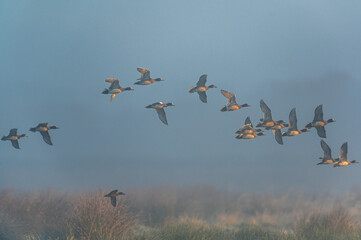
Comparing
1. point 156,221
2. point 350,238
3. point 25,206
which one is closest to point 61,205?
point 25,206

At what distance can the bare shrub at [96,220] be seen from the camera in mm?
14656

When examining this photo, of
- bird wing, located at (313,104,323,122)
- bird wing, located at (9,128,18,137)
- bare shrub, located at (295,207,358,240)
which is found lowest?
bare shrub, located at (295,207,358,240)

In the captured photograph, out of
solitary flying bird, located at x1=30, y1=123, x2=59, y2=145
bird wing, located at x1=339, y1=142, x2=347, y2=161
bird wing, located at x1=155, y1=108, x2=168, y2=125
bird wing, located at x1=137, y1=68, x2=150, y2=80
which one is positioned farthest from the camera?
bird wing, located at x1=137, y1=68, x2=150, y2=80

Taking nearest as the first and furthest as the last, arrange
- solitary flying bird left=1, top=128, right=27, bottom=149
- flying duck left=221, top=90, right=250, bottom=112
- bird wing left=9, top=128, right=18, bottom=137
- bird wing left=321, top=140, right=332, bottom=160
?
1. bird wing left=321, top=140, right=332, bottom=160
2. solitary flying bird left=1, top=128, right=27, bottom=149
3. bird wing left=9, top=128, right=18, bottom=137
4. flying duck left=221, top=90, right=250, bottom=112

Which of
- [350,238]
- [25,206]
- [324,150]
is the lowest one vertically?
[350,238]

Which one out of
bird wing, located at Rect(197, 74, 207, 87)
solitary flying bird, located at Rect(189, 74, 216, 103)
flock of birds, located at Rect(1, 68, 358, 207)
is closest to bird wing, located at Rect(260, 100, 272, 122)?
flock of birds, located at Rect(1, 68, 358, 207)

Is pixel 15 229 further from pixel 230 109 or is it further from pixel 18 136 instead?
pixel 230 109

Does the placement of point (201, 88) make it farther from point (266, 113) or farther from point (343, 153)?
point (343, 153)

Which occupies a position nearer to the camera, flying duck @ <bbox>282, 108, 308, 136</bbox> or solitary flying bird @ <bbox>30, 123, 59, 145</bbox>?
solitary flying bird @ <bbox>30, 123, 59, 145</bbox>

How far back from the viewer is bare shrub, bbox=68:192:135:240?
48.1ft

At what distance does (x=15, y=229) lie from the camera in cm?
1777

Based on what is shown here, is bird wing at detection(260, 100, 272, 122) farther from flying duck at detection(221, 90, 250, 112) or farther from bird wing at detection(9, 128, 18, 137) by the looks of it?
bird wing at detection(9, 128, 18, 137)

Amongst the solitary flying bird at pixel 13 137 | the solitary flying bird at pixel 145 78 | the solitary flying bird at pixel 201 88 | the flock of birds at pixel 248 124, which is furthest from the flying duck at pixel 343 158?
the solitary flying bird at pixel 13 137

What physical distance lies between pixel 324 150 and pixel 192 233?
539 centimetres
